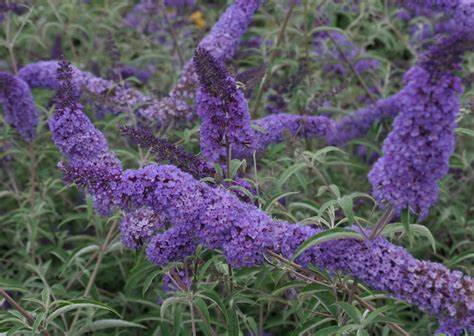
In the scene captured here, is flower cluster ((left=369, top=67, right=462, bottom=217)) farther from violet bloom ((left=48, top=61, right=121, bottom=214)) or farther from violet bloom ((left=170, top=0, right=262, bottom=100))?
violet bloom ((left=170, top=0, right=262, bottom=100))

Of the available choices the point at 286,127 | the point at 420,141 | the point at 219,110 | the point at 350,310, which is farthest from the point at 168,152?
the point at 286,127

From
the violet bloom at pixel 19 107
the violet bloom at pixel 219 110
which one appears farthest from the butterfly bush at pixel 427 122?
the violet bloom at pixel 19 107

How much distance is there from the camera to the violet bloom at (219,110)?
2.89 m

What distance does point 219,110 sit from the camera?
2957 mm

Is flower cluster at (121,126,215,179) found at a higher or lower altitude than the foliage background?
higher

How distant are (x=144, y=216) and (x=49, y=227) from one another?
2.04m

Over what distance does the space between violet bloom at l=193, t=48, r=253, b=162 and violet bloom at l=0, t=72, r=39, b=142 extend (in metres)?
1.93

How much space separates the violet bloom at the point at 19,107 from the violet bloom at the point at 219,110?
193 centimetres

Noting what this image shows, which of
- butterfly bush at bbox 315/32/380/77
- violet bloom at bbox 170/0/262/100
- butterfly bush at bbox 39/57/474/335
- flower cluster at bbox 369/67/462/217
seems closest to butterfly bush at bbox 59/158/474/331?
butterfly bush at bbox 39/57/474/335

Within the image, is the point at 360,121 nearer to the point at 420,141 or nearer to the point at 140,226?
the point at 140,226

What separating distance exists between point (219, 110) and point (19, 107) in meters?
2.13

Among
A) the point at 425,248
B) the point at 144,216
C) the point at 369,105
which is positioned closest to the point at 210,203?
the point at 144,216

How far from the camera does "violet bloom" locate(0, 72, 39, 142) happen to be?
4414 millimetres

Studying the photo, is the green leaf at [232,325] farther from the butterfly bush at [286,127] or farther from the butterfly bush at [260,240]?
the butterfly bush at [286,127]
